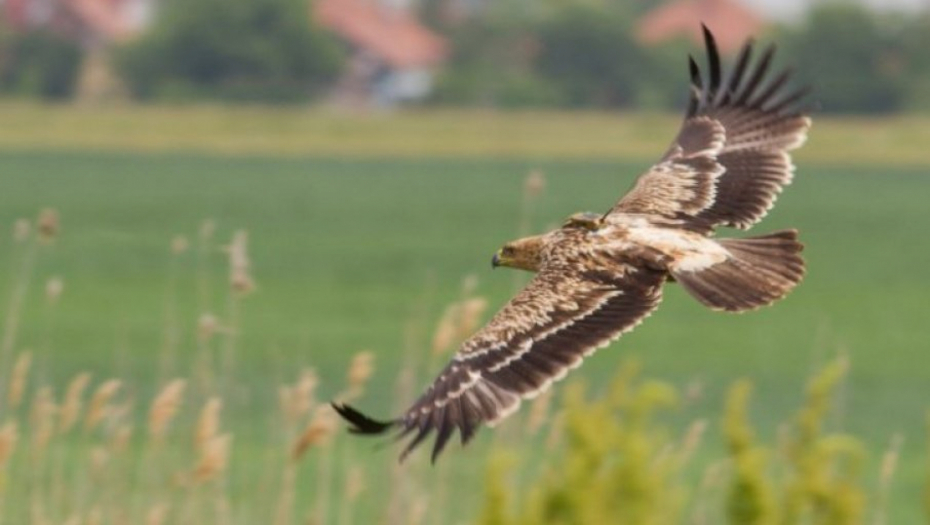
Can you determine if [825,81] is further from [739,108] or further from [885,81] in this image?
[739,108]

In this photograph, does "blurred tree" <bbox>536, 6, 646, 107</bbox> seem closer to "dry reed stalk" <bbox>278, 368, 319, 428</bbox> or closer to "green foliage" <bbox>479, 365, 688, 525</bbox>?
"dry reed stalk" <bbox>278, 368, 319, 428</bbox>

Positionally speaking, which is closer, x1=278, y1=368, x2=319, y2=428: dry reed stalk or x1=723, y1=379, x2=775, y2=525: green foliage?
x1=723, y1=379, x2=775, y2=525: green foliage

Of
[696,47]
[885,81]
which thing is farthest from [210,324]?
[696,47]

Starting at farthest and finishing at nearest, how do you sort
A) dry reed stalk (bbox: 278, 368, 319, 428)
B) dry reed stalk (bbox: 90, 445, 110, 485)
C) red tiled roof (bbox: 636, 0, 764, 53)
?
red tiled roof (bbox: 636, 0, 764, 53) < dry reed stalk (bbox: 90, 445, 110, 485) < dry reed stalk (bbox: 278, 368, 319, 428)

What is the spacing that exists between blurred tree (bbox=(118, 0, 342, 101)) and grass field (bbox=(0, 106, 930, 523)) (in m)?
6.28

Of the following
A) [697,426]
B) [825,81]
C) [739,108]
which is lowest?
[697,426]

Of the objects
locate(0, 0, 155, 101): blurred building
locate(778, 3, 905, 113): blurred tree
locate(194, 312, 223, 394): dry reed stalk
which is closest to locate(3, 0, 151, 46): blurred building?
locate(0, 0, 155, 101): blurred building

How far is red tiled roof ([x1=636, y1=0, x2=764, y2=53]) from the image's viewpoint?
4043 inches

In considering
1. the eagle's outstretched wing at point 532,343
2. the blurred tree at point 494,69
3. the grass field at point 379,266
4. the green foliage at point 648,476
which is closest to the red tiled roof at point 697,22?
the blurred tree at point 494,69

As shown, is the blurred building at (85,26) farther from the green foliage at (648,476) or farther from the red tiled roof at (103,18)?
the green foliage at (648,476)

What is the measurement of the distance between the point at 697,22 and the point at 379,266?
236 feet

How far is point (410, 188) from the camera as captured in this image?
68500 millimetres

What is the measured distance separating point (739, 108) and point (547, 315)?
187 cm

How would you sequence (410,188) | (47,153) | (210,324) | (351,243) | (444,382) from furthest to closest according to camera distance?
(47,153) → (410,188) → (351,243) → (210,324) → (444,382)
